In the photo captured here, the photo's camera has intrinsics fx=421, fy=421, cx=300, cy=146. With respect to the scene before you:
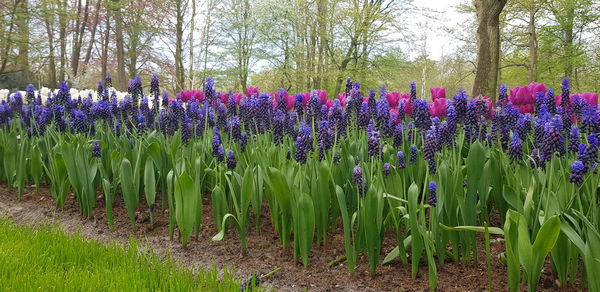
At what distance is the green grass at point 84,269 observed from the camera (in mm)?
2068

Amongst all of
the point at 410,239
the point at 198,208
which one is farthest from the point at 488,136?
the point at 198,208

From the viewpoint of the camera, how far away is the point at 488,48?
6.98 meters

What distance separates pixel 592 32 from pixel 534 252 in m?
21.3

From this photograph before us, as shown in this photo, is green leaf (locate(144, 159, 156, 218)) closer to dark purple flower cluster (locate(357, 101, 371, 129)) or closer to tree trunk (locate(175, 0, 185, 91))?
dark purple flower cluster (locate(357, 101, 371, 129))

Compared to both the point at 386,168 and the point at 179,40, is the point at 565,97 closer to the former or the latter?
the point at 386,168

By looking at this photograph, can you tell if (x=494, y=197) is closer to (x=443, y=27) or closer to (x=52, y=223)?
(x=52, y=223)

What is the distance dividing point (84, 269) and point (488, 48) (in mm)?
6731

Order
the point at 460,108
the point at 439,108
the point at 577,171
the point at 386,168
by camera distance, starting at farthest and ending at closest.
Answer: the point at 439,108
the point at 386,168
the point at 460,108
the point at 577,171

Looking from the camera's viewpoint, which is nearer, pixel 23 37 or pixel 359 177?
A: pixel 359 177

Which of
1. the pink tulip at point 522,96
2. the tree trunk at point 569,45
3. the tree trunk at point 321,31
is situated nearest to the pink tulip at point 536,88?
the pink tulip at point 522,96

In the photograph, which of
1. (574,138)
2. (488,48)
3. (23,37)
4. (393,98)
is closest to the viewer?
(574,138)

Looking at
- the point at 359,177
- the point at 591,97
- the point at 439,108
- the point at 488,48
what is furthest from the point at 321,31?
the point at 359,177

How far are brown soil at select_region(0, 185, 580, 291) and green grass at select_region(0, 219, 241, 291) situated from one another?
170mm

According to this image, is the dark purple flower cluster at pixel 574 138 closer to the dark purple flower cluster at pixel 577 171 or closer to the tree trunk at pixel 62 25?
the dark purple flower cluster at pixel 577 171
